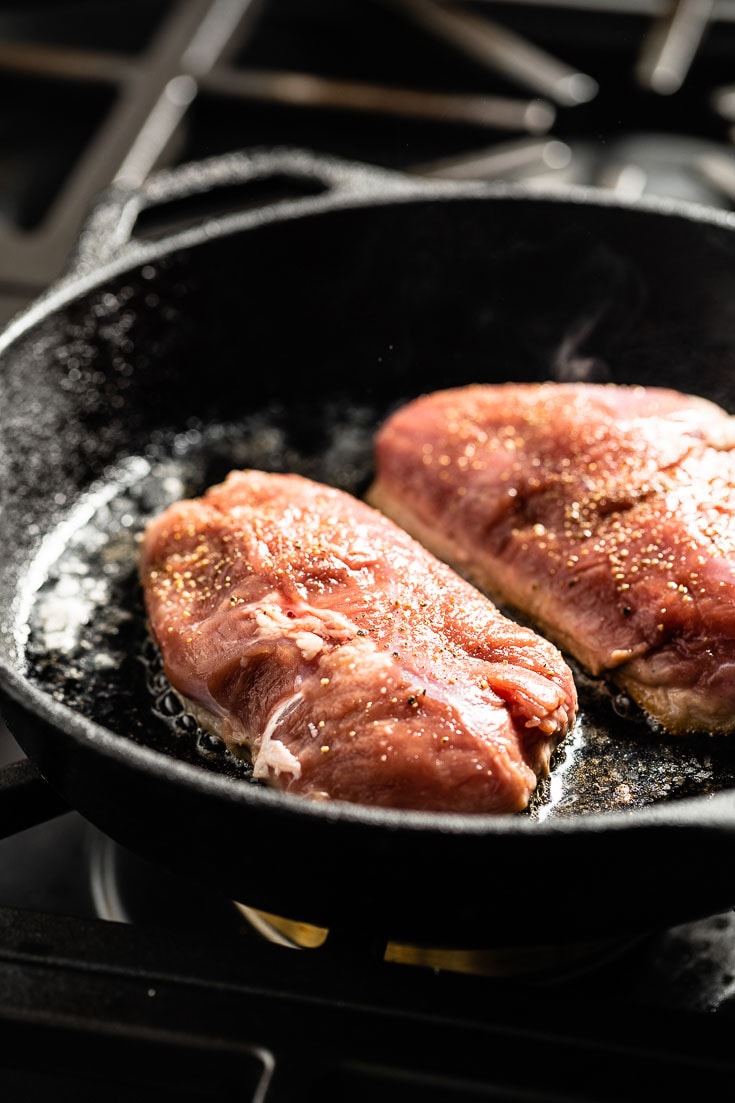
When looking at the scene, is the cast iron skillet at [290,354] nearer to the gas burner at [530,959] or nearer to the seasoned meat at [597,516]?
the seasoned meat at [597,516]

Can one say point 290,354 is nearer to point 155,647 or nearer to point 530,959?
point 155,647

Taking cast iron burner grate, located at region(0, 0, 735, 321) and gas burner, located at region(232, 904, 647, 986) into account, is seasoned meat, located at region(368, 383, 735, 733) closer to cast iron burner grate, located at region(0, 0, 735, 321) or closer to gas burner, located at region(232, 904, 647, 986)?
gas burner, located at region(232, 904, 647, 986)

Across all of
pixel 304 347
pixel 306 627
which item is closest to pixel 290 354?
pixel 304 347

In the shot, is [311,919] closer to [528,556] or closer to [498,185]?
[528,556]

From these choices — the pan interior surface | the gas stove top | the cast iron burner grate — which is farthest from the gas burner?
the cast iron burner grate

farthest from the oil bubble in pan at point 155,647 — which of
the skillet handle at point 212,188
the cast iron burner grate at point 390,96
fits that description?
the cast iron burner grate at point 390,96

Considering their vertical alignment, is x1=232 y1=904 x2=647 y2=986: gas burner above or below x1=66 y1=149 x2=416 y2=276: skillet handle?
below

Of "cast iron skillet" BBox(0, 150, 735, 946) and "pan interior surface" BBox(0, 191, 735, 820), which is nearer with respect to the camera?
"cast iron skillet" BBox(0, 150, 735, 946)
